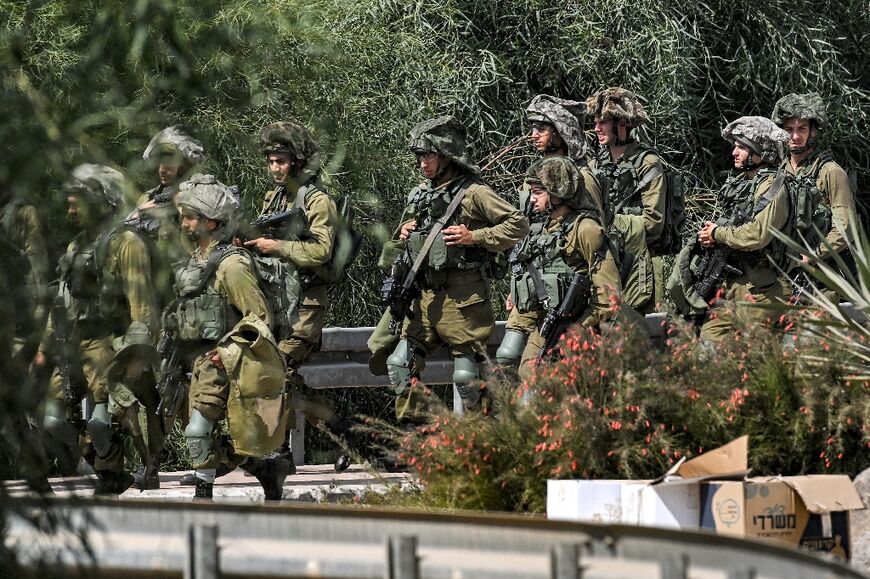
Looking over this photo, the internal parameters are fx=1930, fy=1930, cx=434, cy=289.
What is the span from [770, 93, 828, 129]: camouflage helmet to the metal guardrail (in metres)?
8.38

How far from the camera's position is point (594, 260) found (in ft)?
37.9

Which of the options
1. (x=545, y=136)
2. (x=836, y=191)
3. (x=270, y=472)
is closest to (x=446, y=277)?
(x=545, y=136)

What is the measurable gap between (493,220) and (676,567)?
711cm

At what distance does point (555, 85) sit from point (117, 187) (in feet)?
48.0

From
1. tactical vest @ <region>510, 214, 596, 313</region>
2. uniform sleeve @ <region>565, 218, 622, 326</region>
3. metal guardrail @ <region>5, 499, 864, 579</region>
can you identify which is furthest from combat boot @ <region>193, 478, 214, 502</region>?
metal guardrail @ <region>5, 499, 864, 579</region>

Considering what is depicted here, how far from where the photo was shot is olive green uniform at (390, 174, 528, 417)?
11695mm

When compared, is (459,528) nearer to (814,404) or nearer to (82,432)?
(82,432)

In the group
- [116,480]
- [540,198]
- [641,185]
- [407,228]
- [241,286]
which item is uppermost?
[641,185]

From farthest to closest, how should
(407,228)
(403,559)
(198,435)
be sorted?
(407,228) < (198,435) < (403,559)

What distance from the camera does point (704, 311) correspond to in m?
12.5

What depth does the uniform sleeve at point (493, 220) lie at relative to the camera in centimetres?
1155

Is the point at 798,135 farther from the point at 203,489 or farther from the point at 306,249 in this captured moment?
the point at 203,489

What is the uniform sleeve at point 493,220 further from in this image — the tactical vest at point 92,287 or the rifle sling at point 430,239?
the tactical vest at point 92,287

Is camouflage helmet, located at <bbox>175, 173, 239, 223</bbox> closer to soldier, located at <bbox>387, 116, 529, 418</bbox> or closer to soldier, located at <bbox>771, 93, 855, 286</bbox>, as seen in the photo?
soldier, located at <bbox>387, 116, 529, 418</bbox>
